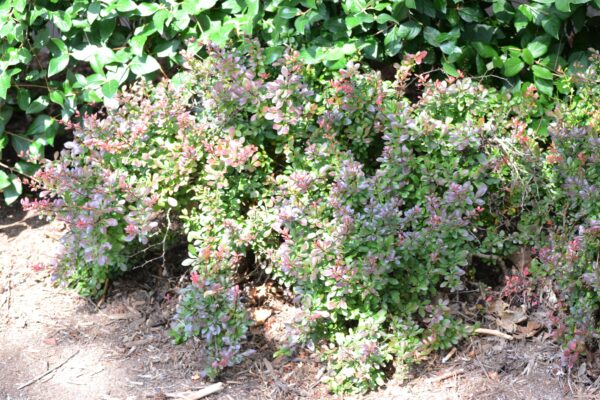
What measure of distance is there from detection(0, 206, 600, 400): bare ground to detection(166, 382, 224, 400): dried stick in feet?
0.08

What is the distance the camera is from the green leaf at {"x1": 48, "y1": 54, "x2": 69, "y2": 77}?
158 inches

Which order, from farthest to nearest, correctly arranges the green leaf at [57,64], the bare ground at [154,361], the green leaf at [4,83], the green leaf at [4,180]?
the green leaf at [4,180]
the green leaf at [57,64]
the green leaf at [4,83]
the bare ground at [154,361]

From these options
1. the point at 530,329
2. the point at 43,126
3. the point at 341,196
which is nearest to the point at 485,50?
the point at 341,196

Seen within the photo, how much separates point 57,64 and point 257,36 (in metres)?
1.05

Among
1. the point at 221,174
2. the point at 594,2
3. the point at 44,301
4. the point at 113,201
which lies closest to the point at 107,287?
the point at 44,301

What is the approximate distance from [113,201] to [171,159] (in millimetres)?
322

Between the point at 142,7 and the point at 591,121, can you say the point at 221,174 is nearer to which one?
the point at 142,7

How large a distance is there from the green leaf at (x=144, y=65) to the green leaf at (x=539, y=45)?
1819 mm

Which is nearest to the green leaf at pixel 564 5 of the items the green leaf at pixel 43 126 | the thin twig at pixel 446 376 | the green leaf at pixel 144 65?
the thin twig at pixel 446 376

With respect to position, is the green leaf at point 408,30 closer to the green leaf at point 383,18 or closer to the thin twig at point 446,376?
the green leaf at point 383,18

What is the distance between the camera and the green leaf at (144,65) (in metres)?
3.96

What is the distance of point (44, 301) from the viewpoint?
3867 millimetres

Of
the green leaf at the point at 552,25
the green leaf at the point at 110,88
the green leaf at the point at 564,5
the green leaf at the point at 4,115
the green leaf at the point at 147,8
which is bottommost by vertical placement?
the green leaf at the point at 4,115

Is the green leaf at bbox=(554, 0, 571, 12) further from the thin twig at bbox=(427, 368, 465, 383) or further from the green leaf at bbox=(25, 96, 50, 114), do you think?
the green leaf at bbox=(25, 96, 50, 114)
